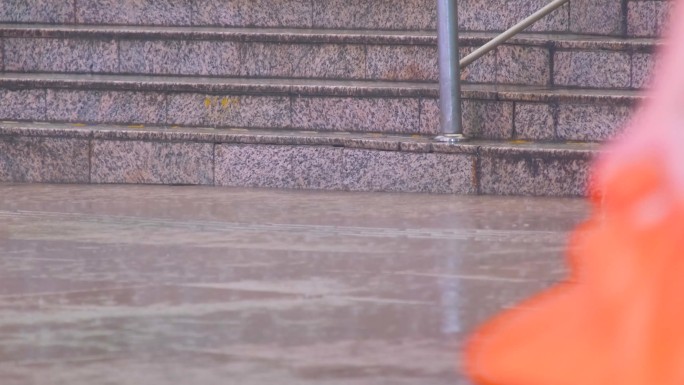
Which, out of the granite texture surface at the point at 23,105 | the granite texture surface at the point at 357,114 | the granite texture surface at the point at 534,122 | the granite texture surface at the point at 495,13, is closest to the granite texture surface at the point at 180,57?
the granite texture surface at the point at 23,105

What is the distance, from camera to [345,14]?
1034cm

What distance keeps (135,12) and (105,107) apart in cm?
147

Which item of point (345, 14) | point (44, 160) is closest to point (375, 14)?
point (345, 14)

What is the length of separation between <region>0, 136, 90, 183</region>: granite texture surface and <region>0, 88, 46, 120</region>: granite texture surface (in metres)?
0.50

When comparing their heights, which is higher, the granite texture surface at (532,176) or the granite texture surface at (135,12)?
the granite texture surface at (135,12)

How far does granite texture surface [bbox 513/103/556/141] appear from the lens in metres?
8.51

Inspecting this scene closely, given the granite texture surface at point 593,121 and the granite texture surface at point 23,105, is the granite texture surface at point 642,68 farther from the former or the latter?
the granite texture surface at point 23,105

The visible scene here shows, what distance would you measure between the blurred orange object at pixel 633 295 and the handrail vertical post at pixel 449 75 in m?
3.91

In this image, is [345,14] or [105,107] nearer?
[105,107]

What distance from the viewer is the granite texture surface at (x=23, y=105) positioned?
30.9ft

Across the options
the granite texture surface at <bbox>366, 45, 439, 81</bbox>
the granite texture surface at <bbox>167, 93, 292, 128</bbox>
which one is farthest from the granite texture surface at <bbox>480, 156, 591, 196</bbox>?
the granite texture surface at <bbox>167, 93, 292, 128</bbox>

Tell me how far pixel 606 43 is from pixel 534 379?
A: 214 inches

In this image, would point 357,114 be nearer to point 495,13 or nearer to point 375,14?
point 375,14

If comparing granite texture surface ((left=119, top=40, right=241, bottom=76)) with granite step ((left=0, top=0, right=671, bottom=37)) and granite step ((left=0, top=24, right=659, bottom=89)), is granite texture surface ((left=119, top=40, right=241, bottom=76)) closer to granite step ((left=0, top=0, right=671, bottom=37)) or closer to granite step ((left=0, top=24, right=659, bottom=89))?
granite step ((left=0, top=24, right=659, bottom=89))
